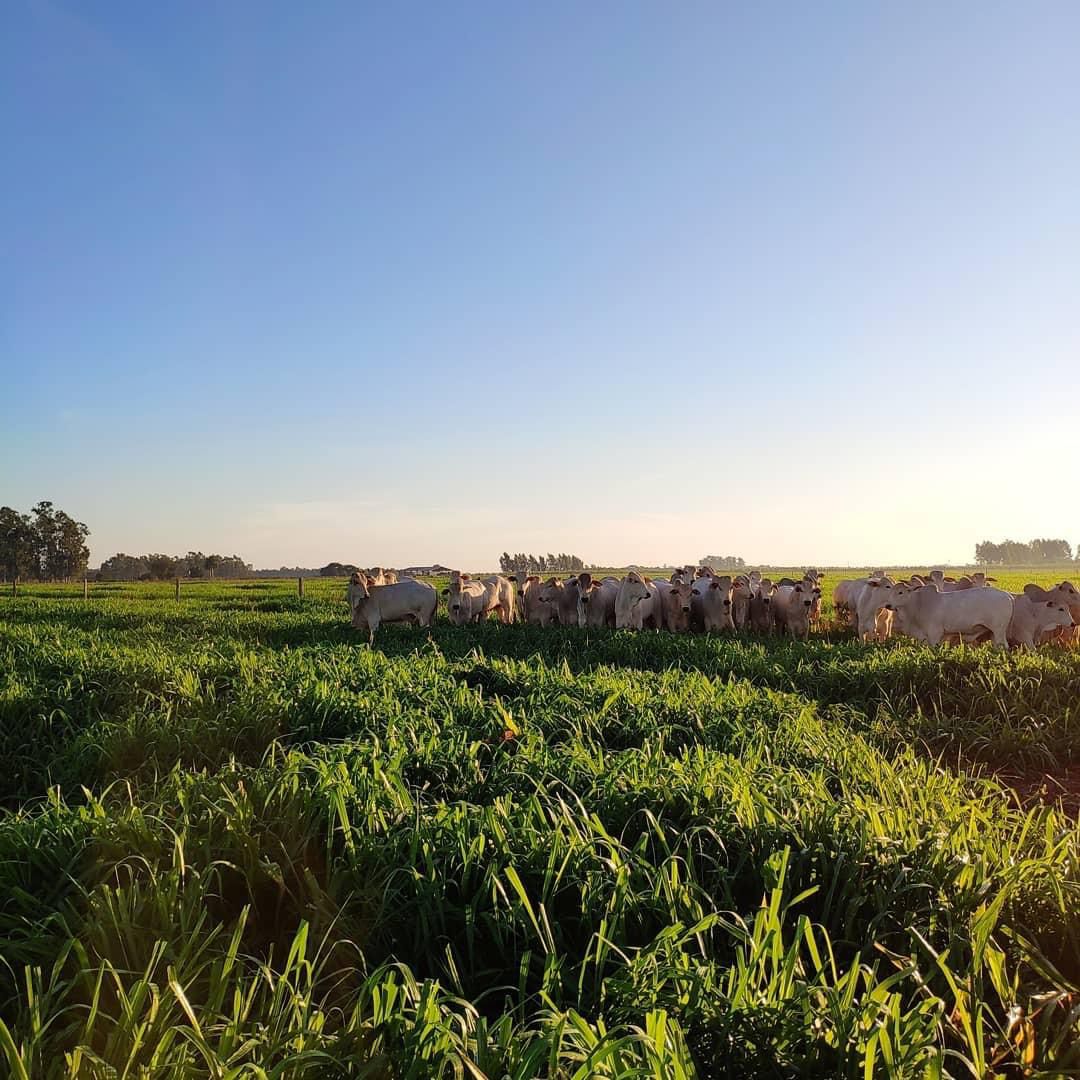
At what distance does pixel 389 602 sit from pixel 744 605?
8.98m

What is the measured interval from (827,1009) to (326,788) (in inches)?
93.7

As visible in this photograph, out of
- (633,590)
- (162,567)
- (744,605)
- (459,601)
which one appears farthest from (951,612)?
(162,567)

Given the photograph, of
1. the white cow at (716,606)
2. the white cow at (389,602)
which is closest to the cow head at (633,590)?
Result: the white cow at (716,606)

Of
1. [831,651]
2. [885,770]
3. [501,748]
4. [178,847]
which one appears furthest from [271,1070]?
[831,651]

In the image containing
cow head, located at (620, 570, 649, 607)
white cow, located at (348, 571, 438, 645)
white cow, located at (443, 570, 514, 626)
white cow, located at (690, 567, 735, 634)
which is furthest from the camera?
white cow, located at (443, 570, 514, 626)

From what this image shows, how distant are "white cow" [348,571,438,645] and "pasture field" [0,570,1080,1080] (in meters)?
11.1

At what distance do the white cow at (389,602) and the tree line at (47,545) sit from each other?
9327 centimetres

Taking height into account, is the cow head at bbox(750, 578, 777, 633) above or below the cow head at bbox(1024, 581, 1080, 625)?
below

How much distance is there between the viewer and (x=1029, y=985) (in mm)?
2480

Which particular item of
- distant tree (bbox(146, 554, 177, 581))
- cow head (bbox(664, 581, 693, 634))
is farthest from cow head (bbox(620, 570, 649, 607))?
distant tree (bbox(146, 554, 177, 581))

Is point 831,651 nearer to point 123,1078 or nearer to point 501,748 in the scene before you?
point 501,748

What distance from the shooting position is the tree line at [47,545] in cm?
9394

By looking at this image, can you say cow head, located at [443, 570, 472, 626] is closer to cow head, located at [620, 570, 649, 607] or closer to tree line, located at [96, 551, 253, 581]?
cow head, located at [620, 570, 649, 607]

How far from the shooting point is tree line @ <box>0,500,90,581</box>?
93.9 m
